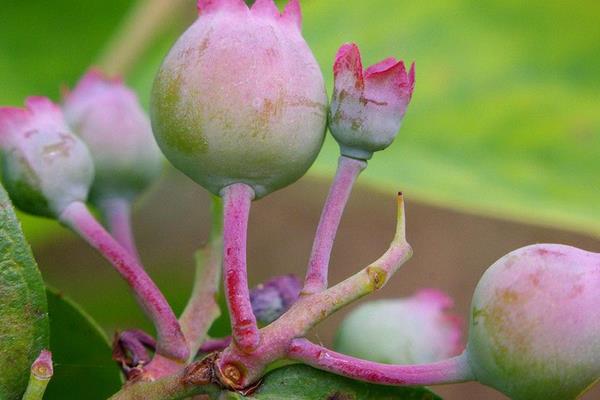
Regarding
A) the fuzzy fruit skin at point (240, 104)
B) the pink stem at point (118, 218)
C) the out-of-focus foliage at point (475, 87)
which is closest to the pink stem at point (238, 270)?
the fuzzy fruit skin at point (240, 104)

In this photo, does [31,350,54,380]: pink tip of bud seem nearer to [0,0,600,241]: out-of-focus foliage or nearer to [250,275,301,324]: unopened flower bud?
[250,275,301,324]: unopened flower bud

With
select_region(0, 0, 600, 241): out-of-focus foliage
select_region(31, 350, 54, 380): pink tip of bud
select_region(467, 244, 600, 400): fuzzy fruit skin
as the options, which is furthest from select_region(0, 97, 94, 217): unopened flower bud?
select_region(0, 0, 600, 241): out-of-focus foliage

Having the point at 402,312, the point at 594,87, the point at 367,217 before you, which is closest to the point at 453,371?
the point at 402,312

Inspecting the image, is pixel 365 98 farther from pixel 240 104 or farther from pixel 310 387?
pixel 310 387

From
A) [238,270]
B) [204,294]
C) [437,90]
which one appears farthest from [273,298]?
[437,90]

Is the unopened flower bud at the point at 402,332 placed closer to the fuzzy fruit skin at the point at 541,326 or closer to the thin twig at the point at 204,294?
the thin twig at the point at 204,294

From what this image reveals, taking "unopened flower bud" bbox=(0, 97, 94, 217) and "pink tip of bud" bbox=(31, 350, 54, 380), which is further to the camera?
"unopened flower bud" bbox=(0, 97, 94, 217)
